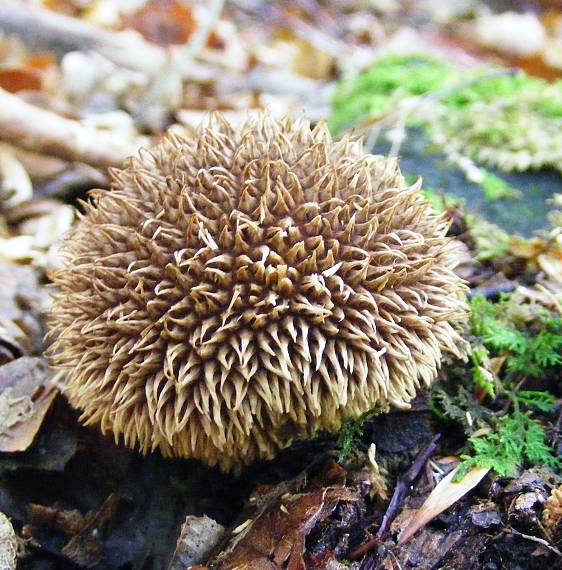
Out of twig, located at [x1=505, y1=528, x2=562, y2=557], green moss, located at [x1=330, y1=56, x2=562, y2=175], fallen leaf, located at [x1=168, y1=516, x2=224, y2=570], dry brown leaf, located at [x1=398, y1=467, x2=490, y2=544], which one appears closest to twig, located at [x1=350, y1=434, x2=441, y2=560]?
dry brown leaf, located at [x1=398, y1=467, x2=490, y2=544]

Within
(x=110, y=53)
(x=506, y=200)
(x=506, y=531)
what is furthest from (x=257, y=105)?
(x=506, y=531)

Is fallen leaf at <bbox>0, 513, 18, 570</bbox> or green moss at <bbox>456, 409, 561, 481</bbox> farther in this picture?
green moss at <bbox>456, 409, 561, 481</bbox>

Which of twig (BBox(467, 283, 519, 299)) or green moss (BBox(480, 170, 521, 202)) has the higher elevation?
green moss (BBox(480, 170, 521, 202))

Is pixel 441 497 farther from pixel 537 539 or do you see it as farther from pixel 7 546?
pixel 7 546

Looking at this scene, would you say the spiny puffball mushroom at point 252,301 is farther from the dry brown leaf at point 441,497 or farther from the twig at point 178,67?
the twig at point 178,67

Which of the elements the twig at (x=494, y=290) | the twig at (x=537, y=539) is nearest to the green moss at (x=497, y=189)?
the twig at (x=494, y=290)

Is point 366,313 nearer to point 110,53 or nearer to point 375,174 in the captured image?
point 375,174

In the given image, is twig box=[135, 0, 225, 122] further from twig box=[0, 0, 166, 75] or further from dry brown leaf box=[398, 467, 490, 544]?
dry brown leaf box=[398, 467, 490, 544]
